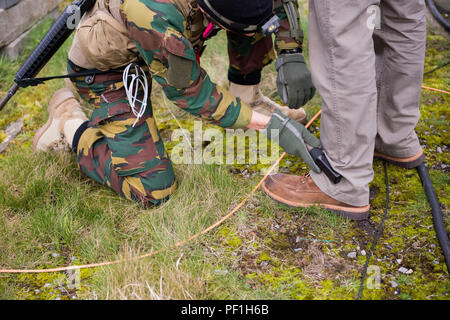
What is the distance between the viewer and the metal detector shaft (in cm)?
223

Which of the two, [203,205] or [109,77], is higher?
[109,77]

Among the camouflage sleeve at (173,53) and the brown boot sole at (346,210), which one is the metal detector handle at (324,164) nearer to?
the brown boot sole at (346,210)

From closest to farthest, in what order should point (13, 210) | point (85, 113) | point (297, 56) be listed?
point (297, 56) < point (13, 210) < point (85, 113)

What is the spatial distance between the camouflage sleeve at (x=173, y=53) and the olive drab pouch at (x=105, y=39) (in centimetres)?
18

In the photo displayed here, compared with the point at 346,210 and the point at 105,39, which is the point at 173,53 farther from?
the point at 346,210

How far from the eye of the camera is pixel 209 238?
2451 millimetres

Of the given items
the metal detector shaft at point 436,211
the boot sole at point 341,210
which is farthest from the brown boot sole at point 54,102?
the metal detector shaft at point 436,211

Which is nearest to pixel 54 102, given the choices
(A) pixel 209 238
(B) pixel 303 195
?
(A) pixel 209 238

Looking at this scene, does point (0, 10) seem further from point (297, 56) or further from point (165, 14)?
point (297, 56)

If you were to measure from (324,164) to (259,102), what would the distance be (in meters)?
1.23

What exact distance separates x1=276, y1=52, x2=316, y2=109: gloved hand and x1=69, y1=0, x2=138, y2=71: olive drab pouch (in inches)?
34.8

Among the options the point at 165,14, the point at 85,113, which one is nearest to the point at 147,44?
the point at 165,14
